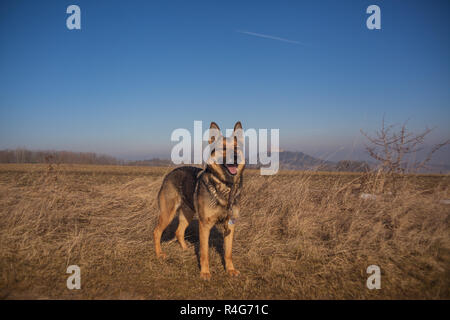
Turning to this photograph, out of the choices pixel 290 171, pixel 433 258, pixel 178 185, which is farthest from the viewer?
pixel 290 171

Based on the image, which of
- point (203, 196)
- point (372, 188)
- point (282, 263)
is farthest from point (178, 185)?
point (372, 188)

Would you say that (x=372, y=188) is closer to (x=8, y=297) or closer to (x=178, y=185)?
(x=178, y=185)

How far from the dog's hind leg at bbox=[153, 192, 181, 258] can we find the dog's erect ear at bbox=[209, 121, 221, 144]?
5.24 ft

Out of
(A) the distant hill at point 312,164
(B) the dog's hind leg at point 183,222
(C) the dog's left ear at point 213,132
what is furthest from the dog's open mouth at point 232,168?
(A) the distant hill at point 312,164

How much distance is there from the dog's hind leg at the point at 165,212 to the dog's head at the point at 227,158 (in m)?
1.45

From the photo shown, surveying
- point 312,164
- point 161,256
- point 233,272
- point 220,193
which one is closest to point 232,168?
point 220,193

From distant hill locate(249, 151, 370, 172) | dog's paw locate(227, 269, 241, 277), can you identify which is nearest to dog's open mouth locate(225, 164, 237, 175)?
dog's paw locate(227, 269, 241, 277)

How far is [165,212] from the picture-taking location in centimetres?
512

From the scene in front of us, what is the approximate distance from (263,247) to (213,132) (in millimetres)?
2722

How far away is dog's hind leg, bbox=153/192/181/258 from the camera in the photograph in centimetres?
505

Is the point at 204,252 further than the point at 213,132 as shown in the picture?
No

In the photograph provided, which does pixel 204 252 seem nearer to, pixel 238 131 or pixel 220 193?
pixel 220 193
